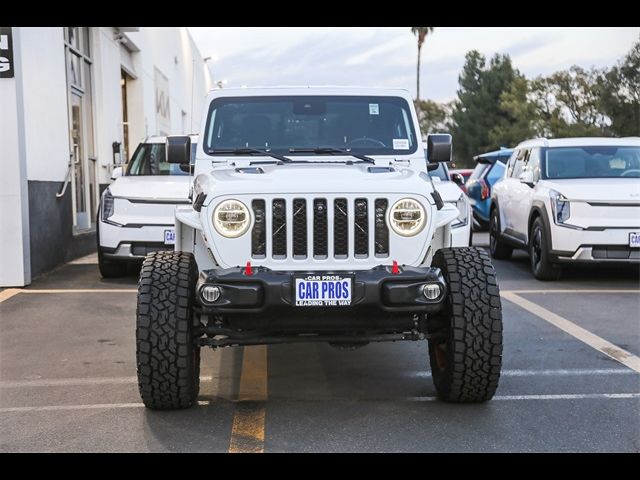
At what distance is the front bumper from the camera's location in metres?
4.43

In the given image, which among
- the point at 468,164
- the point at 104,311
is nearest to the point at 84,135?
the point at 104,311

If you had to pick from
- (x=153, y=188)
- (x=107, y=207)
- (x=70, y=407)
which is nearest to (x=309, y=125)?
(x=70, y=407)

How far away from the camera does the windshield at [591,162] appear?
399 inches

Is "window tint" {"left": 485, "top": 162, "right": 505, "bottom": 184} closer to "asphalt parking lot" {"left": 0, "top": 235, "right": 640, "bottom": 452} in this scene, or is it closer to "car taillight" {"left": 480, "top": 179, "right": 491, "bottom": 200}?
"car taillight" {"left": 480, "top": 179, "right": 491, "bottom": 200}

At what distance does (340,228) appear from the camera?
4.73 meters

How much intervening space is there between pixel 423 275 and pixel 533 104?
5351cm

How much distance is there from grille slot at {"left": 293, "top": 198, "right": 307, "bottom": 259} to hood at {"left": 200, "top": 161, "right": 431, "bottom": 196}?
0.27ft

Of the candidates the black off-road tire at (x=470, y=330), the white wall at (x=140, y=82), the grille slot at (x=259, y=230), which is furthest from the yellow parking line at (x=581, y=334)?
the white wall at (x=140, y=82)

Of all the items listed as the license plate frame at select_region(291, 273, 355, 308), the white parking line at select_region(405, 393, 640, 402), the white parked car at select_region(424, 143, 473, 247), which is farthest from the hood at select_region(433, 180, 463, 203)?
the license plate frame at select_region(291, 273, 355, 308)

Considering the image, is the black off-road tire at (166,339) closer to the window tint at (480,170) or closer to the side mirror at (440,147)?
the side mirror at (440,147)

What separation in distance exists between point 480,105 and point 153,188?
5428 centimetres

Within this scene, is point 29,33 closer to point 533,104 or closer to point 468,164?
point 533,104

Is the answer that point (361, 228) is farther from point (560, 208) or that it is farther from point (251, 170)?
point (560, 208)
